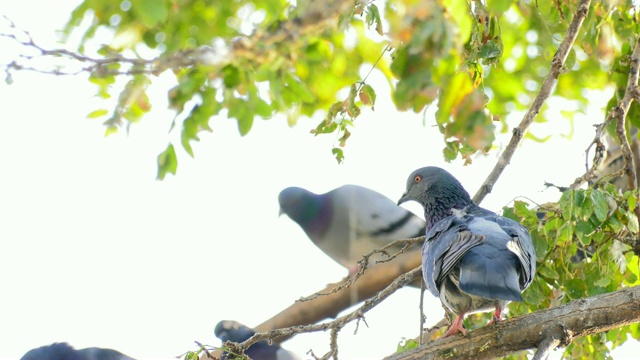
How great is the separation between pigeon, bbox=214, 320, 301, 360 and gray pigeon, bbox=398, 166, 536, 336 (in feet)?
8.99

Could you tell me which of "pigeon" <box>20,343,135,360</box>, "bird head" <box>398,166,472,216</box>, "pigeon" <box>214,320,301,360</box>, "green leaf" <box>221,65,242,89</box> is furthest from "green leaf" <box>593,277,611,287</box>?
"pigeon" <box>20,343,135,360</box>

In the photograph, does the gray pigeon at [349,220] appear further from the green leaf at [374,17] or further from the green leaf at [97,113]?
the green leaf at [374,17]

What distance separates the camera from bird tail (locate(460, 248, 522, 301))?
3387 millimetres

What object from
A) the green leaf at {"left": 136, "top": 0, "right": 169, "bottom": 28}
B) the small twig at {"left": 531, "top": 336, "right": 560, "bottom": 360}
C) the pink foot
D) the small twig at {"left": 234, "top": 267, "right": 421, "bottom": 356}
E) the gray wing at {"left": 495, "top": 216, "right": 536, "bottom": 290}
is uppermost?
the green leaf at {"left": 136, "top": 0, "right": 169, "bottom": 28}

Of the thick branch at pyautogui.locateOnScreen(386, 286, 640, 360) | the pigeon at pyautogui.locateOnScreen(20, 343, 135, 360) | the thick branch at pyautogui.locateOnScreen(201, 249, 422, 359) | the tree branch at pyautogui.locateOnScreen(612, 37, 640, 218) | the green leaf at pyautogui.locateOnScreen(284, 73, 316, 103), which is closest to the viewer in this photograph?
the thick branch at pyautogui.locateOnScreen(386, 286, 640, 360)

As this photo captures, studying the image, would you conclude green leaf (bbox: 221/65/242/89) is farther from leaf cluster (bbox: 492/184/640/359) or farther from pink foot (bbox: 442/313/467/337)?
leaf cluster (bbox: 492/184/640/359)

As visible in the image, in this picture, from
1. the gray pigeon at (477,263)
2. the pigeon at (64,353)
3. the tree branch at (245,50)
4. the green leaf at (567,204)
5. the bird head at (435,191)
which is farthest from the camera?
the pigeon at (64,353)

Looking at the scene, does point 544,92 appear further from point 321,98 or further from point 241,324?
point 241,324

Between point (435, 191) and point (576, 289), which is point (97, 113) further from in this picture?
point (576, 289)

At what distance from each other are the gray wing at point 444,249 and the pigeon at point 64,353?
331 centimetres

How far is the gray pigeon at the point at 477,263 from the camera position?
3.45 m

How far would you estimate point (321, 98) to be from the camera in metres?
5.81

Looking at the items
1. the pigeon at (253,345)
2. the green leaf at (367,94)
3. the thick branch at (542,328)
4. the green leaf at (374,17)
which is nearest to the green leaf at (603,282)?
the thick branch at (542,328)

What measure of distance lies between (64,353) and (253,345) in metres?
1.45
